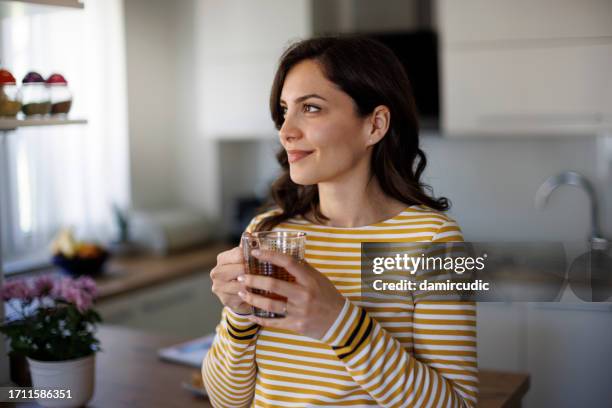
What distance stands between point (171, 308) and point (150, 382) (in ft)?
4.88

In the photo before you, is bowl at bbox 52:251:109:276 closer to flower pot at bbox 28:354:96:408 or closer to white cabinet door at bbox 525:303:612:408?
flower pot at bbox 28:354:96:408

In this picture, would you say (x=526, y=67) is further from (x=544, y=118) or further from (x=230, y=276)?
(x=230, y=276)

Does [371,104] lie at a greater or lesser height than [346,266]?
greater

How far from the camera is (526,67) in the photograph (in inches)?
120

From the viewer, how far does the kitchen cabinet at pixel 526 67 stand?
2.96m

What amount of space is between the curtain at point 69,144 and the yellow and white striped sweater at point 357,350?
2.01m

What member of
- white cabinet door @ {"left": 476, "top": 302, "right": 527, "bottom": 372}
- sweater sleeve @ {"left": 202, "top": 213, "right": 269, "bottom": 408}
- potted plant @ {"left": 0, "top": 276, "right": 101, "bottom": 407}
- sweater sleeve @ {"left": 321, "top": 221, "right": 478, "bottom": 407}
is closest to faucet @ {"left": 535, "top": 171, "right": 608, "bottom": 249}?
white cabinet door @ {"left": 476, "top": 302, "right": 527, "bottom": 372}

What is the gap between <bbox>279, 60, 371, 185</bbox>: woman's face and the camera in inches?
52.9

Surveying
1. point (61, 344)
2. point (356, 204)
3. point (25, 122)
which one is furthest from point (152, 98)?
point (356, 204)

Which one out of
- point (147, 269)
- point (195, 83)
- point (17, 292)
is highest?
point (195, 83)

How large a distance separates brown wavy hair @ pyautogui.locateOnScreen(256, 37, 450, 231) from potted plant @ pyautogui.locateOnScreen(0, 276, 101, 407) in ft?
1.56

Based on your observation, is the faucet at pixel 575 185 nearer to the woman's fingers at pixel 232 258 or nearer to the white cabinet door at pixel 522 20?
the white cabinet door at pixel 522 20

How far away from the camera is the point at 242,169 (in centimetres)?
416

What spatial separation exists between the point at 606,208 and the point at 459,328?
2.33 m
